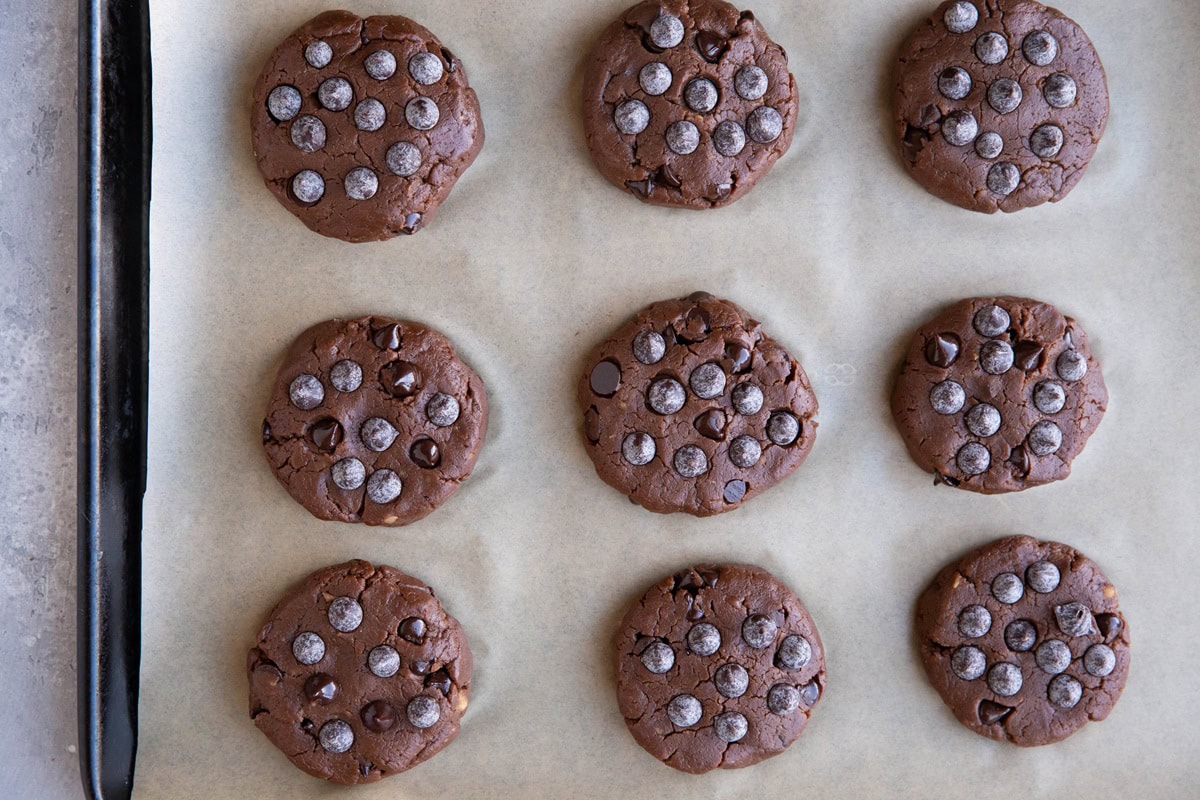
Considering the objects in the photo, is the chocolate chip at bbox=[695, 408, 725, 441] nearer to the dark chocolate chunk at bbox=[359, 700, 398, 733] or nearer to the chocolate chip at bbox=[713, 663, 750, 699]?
the chocolate chip at bbox=[713, 663, 750, 699]

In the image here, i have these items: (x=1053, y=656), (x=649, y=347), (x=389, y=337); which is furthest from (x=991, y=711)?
(x=389, y=337)

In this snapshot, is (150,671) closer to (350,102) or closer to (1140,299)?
(350,102)

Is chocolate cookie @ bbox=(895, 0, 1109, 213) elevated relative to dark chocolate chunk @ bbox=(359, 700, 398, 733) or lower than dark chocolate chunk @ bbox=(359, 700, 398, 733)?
elevated

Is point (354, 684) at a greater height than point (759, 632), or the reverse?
point (759, 632)

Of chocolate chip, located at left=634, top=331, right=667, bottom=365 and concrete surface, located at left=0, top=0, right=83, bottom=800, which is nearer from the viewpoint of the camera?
chocolate chip, located at left=634, top=331, right=667, bottom=365

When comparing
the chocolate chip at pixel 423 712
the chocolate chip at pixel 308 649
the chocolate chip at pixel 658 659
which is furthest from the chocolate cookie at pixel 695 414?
the chocolate chip at pixel 308 649

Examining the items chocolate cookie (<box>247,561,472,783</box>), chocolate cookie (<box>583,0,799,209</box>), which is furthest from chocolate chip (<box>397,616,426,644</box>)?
chocolate cookie (<box>583,0,799,209</box>)

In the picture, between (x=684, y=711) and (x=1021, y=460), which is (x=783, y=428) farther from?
(x=684, y=711)
